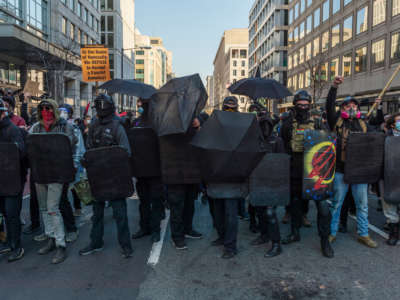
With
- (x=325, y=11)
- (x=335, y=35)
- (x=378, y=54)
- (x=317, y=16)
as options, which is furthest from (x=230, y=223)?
(x=317, y=16)

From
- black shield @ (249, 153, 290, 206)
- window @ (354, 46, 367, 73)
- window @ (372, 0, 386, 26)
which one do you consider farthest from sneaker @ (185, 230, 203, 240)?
window @ (354, 46, 367, 73)

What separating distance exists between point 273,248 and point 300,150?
1.35 meters

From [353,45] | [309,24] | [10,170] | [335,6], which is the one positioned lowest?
[10,170]

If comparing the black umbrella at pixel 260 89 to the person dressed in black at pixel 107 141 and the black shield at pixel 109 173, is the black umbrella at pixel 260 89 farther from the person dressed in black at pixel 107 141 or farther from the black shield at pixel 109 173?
the black shield at pixel 109 173

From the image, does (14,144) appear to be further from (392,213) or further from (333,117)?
(392,213)

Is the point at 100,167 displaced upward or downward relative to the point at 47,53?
downward

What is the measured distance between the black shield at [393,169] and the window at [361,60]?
26779 millimetres

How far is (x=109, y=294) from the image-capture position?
3.38 meters

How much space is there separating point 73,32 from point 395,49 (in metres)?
28.8

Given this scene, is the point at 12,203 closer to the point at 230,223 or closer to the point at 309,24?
the point at 230,223

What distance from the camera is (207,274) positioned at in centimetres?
384

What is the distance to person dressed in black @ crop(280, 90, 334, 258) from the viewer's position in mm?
4336

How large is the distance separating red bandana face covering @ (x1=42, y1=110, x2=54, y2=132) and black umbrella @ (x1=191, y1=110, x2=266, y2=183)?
196cm

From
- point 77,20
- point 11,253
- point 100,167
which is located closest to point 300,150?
point 100,167
